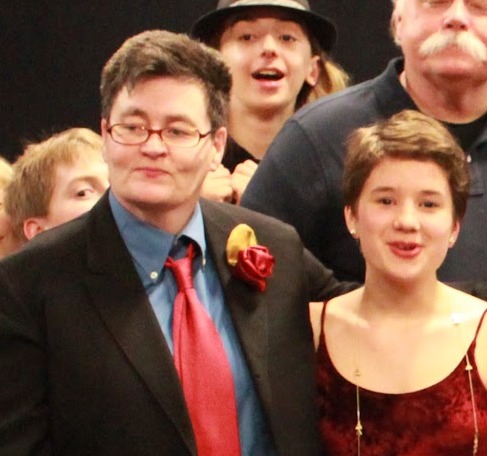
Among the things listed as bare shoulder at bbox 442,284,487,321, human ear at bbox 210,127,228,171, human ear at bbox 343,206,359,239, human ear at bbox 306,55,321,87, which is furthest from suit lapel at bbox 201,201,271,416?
human ear at bbox 306,55,321,87

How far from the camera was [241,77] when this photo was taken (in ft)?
9.76

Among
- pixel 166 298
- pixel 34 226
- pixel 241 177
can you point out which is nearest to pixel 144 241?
pixel 166 298

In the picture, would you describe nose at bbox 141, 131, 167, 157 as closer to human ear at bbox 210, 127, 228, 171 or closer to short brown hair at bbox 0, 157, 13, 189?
human ear at bbox 210, 127, 228, 171

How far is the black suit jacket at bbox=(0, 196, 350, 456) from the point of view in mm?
1855

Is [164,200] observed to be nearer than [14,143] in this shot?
Yes

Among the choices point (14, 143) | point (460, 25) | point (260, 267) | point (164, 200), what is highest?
point (460, 25)

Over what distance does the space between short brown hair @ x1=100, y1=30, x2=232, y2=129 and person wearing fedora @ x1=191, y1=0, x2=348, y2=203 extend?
906 mm

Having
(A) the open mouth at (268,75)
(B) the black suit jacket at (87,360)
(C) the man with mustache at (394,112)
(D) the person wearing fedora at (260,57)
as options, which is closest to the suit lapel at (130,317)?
(B) the black suit jacket at (87,360)

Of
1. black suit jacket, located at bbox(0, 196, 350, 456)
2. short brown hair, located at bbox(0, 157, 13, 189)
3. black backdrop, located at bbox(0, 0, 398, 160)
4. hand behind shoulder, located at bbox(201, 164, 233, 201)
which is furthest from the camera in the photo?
black backdrop, located at bbox(0, 0, 398, 160)

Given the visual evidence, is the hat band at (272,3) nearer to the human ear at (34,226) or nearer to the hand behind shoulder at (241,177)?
the hand behind shoulder at (241,177)

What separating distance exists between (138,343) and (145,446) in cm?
16

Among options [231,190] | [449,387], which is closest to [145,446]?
[449,387]

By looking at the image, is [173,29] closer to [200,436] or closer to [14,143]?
[14,143]

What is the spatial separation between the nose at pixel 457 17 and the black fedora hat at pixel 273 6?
589mm
